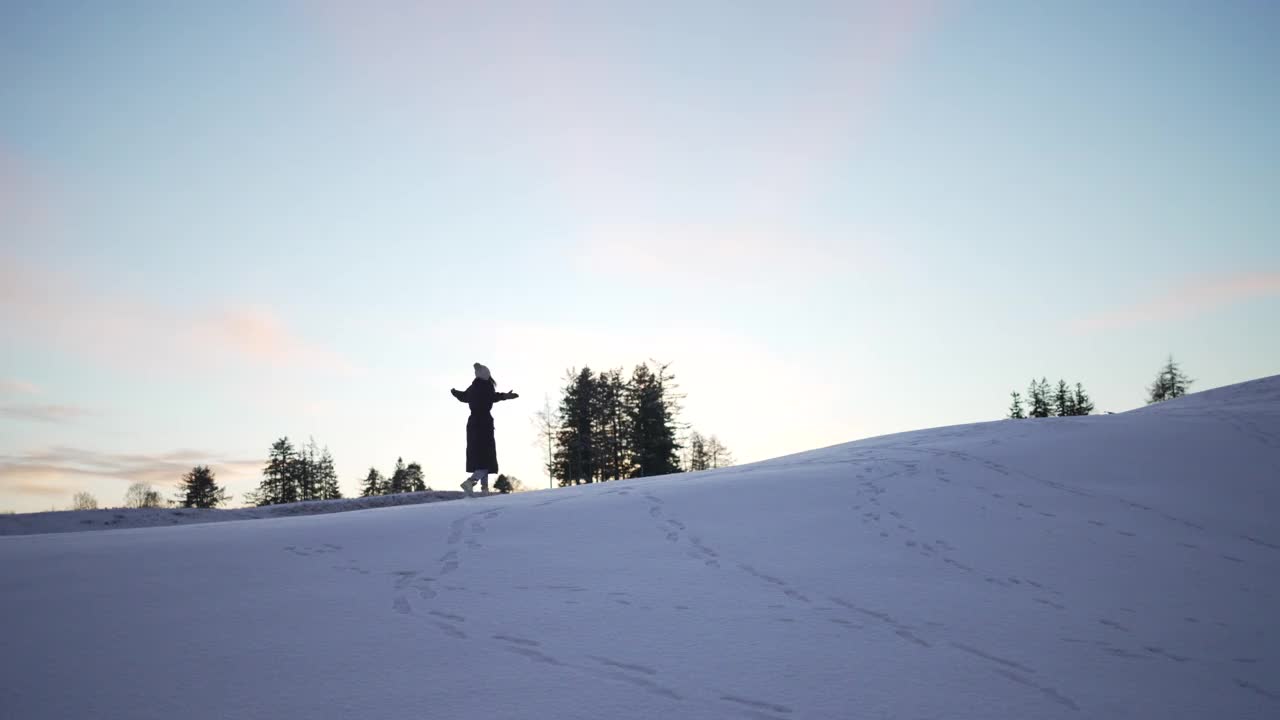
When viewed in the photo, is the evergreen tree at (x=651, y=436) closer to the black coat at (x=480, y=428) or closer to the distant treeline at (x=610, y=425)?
the distant treeline at (x=610, y=425)

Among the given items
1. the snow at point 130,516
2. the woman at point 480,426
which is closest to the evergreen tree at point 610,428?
the snow at point 130,516

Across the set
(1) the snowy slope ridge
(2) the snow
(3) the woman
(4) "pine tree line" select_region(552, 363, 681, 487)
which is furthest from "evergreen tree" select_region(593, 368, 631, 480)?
(1) the snowy slope ridge

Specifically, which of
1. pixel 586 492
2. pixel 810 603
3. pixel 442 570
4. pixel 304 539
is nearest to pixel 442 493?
pixel 586 492

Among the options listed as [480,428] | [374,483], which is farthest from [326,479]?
[480,428]

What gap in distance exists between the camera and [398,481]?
240 ft

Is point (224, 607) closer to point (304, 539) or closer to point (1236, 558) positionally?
point (304, 539)

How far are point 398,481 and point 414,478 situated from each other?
2.62 metres

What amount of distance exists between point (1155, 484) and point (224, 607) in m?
8.42

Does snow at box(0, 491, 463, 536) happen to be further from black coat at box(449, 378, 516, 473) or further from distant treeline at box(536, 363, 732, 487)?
distant treeline at box(536, 363, 732, 487)

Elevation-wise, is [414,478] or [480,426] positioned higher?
[480,426]

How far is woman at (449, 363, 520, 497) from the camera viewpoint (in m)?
10.7

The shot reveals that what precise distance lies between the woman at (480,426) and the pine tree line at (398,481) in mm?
63322

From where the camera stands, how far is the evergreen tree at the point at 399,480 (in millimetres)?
72062

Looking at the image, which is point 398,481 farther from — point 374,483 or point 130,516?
point 130,516
